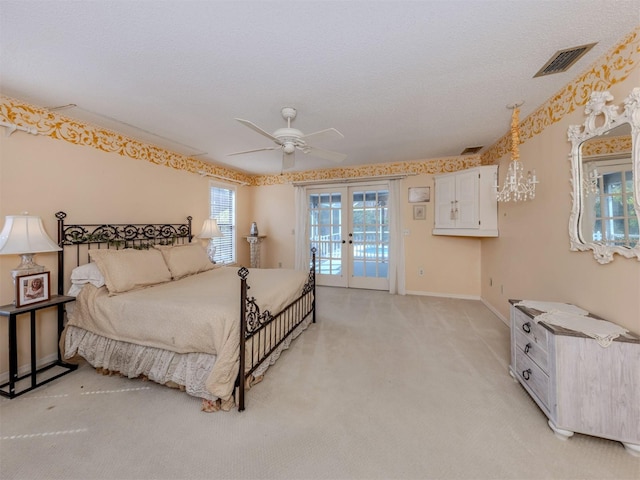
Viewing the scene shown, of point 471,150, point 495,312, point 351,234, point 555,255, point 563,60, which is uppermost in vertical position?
point 471,150

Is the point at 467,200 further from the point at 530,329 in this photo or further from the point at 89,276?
the point at 89,276

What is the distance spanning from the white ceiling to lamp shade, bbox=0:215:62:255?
1101mm

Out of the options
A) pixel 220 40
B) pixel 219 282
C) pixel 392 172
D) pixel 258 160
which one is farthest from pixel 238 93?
pixel 392 172

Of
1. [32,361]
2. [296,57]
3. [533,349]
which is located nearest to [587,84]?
[533,349]

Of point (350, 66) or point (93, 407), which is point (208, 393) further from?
point (350, 66)

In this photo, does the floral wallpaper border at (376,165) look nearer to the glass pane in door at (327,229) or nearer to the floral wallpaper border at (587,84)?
the floral wallpaper border at (587,84)

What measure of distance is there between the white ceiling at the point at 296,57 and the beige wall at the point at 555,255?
1.42 ft

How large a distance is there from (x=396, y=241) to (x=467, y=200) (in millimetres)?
1381

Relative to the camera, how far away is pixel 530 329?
189cm

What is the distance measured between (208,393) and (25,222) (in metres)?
2.05

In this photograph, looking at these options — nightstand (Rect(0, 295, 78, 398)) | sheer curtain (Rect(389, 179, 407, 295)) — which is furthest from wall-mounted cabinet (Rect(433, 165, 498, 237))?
nightstand (Rect(0, 295, 78, 398))

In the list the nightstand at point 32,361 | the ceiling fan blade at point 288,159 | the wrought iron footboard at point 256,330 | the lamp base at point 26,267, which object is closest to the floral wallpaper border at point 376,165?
the lamp base at point 26,267

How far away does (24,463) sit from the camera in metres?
1.44

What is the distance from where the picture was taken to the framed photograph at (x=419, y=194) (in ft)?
15.2
